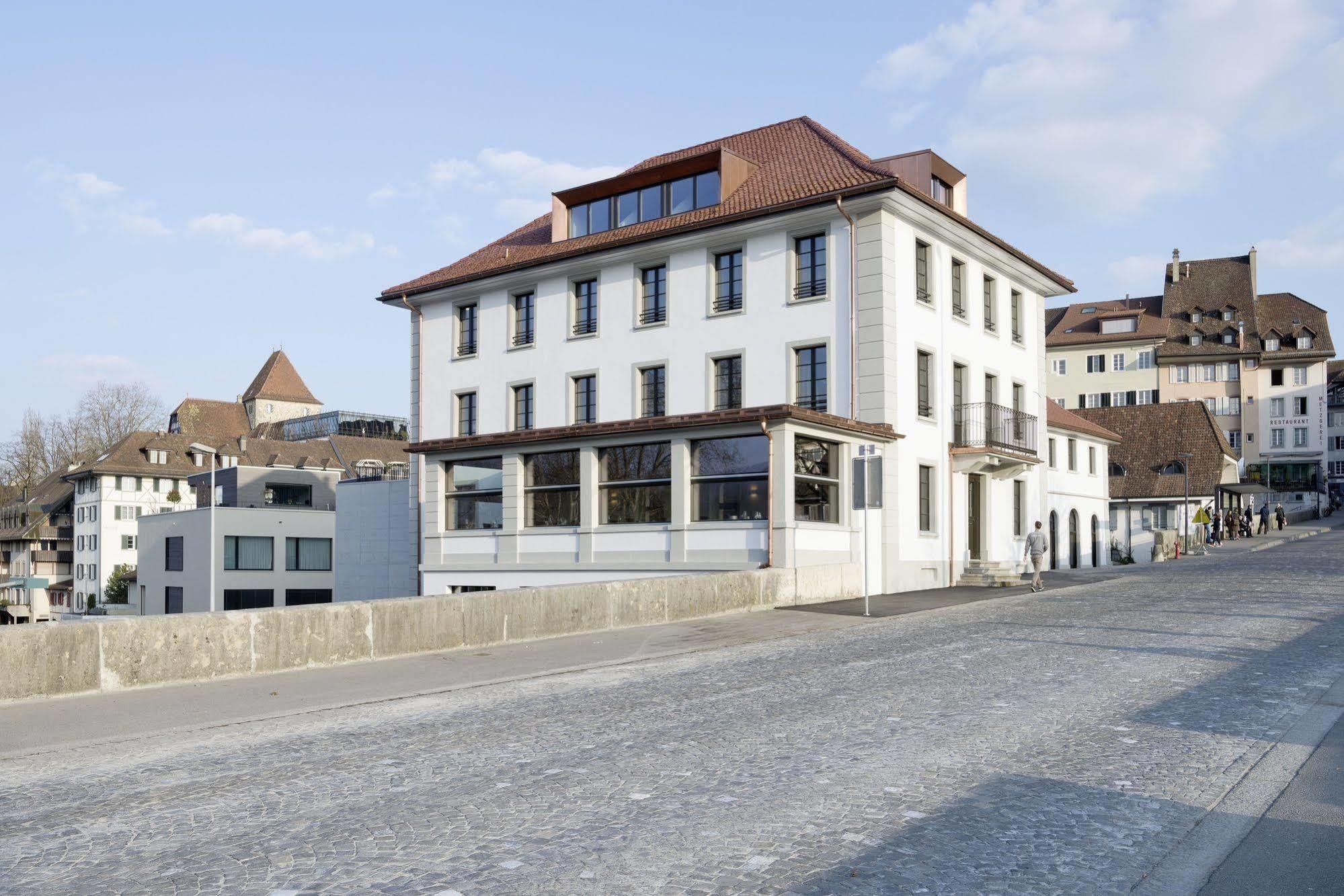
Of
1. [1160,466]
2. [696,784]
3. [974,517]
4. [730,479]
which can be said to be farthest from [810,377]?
[1160,466]

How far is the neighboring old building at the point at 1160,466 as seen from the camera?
63719 millimetres

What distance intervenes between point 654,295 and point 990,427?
9.80 m

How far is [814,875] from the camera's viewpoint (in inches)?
202

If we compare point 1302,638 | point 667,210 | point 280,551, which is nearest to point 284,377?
point 280,551

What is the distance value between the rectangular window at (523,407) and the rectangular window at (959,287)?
1251 cm

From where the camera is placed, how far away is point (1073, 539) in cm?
4353

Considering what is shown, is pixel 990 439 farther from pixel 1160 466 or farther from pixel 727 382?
→ pixel 1160 466

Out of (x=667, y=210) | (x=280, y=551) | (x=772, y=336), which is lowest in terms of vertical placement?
(x=280, y=551)

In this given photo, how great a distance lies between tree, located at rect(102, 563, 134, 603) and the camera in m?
80.2

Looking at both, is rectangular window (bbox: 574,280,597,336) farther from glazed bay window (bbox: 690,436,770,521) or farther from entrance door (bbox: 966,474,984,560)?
entrance door (bbox: 966,474,984,560)

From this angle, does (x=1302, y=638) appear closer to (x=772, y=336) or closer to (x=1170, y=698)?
(x=1170, y=698)

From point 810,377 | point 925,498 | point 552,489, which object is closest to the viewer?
point 810,377

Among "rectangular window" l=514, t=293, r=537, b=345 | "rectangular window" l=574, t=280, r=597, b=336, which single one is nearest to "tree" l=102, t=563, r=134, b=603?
"rectangular window" l=514, t=293, r=537, b=345

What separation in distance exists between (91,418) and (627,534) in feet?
272
